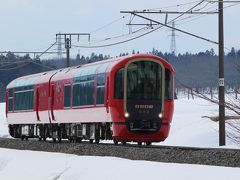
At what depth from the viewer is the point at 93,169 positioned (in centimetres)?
1570

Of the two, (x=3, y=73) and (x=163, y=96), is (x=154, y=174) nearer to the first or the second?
(x=163, y=96)

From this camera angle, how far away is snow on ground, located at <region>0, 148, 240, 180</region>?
1257cm

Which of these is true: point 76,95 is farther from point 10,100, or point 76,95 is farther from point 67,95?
point 10,100

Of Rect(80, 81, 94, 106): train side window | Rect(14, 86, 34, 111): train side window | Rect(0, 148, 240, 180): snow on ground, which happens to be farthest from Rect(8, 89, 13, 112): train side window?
Rect(0, 148, 240, 180): snow on ground

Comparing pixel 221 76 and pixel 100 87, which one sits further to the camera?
pixel 221 76

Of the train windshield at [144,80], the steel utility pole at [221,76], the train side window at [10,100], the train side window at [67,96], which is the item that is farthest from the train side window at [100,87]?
the train side window at [10,100]

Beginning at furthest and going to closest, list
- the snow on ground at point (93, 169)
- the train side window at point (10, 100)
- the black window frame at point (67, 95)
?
the train side window at point (10, 100), the black window frame at point (67, 95), the snow on ground at point (93, 169)

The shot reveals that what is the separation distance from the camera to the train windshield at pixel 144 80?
24.3 metres

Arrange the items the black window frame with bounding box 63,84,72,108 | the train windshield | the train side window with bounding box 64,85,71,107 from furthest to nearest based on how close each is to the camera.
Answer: the train side window with bounding box 64,85,71,107, the black window frame with bounding box 63,84,72,108, the train windshield

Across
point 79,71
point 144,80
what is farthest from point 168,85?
point 79,71

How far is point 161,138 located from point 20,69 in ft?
443

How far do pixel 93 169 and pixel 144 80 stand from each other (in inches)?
358

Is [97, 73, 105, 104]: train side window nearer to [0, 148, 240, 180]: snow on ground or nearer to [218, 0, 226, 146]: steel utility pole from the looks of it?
[0, 148, 240, 180]: snow on ground

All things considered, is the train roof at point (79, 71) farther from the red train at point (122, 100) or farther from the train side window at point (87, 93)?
the train side window at point (87, 93)
